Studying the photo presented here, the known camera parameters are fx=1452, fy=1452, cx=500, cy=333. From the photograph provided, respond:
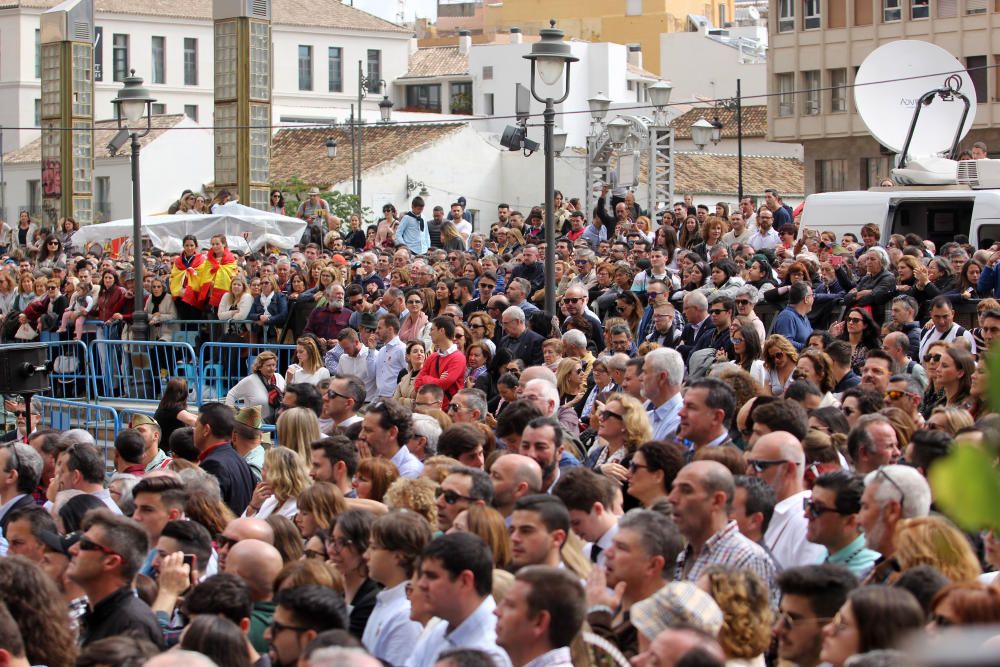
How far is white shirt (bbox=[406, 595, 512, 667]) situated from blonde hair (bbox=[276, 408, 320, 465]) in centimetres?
363

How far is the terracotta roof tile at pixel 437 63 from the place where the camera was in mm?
76062

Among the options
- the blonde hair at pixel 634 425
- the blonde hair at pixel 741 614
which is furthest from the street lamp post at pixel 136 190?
the blonde hair at pixel 741 614

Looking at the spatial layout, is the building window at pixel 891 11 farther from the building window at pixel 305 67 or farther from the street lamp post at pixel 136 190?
the street lamp post at pixel 136 190

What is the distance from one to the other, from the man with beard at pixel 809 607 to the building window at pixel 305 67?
73442 mm

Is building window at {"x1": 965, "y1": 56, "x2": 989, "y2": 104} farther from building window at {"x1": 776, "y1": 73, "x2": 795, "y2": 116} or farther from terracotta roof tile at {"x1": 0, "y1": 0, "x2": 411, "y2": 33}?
terracotta roof tile at {"x1": 0, "y1": 0, "x2": 411, "y2": 33}

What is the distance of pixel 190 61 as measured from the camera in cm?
7462

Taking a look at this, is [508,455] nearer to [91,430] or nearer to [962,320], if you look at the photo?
[962,320]

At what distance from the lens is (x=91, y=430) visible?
13.5m

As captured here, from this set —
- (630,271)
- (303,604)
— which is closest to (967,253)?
(630,271)

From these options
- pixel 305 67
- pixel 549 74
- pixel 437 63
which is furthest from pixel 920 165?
pixel 437 63

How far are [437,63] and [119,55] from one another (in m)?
16.5

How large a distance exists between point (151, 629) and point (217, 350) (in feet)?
36.6

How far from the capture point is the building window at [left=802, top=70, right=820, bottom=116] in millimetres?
56844

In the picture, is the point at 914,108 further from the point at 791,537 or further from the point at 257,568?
the point at 257,568
